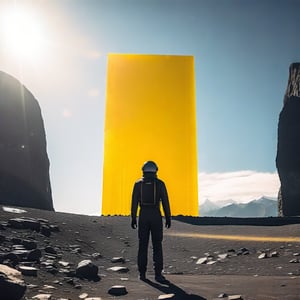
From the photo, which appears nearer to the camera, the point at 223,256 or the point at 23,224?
the point at 223,256

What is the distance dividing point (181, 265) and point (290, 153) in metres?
71.0

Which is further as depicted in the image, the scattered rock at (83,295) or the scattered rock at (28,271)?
the scattered rock at (28,271)

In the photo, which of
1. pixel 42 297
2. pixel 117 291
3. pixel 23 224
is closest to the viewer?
pixel 42 297

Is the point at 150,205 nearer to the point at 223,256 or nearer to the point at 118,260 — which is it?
the point at 118,260

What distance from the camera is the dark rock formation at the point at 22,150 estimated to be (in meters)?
62.1

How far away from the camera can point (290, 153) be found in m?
76.2

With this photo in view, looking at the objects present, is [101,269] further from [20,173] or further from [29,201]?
[20,173]

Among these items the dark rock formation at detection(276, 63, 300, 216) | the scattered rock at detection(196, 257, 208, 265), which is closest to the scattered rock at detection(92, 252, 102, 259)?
the scattered rock at detection(196, 257, 208, 265)

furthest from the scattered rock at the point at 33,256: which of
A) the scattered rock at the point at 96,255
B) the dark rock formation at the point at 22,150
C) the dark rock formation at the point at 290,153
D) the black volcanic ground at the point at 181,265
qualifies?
the dark rock formation at the point at 290,153

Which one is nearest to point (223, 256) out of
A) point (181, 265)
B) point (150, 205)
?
point (181, 265)

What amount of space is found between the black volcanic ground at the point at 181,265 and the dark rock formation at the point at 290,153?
58632 millimetres

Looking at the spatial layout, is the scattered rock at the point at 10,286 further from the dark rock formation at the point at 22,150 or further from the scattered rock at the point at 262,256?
the dark rock formation at the point at 22,150

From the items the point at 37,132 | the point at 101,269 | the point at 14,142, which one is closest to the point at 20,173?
the point at 14,142

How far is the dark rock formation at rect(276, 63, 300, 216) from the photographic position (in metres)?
72.8
